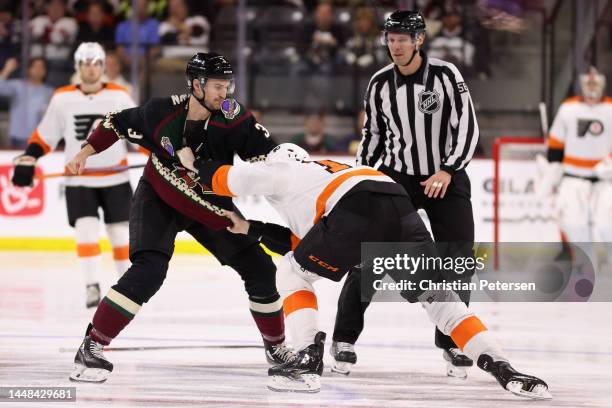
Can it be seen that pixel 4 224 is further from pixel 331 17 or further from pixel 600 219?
pixel 600 219

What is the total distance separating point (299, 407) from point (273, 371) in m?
0.28

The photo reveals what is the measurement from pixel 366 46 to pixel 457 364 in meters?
5.27

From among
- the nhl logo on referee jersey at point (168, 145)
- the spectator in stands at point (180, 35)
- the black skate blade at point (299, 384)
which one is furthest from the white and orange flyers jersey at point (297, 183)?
the spectator in stands at point (180, 35)

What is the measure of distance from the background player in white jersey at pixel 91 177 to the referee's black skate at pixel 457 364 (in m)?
2.45

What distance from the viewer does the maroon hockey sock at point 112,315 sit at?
397cm

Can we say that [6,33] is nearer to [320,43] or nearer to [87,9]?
[87,9]

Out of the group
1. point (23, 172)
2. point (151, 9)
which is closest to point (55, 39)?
point (151, 9)

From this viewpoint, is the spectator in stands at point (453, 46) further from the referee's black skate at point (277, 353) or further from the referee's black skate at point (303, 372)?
the referee's black skate at point (303, 372)

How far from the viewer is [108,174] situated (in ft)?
20.6

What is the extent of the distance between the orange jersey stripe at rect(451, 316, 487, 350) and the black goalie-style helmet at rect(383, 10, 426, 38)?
40.6 inches

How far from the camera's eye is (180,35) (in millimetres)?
9570

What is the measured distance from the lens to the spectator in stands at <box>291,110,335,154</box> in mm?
9203

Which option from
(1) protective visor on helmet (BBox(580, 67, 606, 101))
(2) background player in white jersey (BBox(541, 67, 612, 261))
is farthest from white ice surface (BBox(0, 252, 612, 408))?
(1) protective visor on helmet (BBox(580, 67, 606, 101))

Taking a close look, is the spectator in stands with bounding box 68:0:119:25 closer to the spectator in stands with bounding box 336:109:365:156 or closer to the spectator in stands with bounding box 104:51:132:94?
the spectator in stands with bounding box 104:51:132:94
